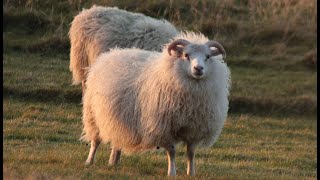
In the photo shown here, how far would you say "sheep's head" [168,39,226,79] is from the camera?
29.9 ft

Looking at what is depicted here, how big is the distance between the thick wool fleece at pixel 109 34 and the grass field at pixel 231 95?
1.21 metres

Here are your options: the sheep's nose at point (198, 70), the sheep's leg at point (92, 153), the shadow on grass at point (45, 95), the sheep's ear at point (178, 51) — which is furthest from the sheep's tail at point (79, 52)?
the sheep's nose at point (198, 70)

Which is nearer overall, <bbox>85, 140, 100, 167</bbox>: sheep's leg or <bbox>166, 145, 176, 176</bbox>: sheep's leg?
<bbox>166, 145, 176, 176</bbox>: sheep's leg

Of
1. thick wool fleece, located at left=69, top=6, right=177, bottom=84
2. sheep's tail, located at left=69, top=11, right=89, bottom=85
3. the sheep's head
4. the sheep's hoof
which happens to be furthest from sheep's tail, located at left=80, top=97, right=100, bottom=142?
sheep's tail, located at left=69, top=11, right=89, bottom=85

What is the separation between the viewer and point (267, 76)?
18.4m

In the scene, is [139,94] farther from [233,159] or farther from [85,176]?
[233,159]

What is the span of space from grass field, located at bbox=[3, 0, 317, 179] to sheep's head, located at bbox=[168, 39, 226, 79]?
119cm

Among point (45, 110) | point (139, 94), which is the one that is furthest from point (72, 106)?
point (139, 94)

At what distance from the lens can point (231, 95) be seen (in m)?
16.8

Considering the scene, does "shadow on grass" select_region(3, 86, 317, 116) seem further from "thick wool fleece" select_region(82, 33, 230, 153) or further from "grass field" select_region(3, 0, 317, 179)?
"thick wool fleece" select_region(82, 33, 230, 153)

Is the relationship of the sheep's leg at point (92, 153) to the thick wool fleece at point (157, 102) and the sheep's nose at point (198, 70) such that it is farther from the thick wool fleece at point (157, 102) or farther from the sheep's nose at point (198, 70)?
the sheep's nose at point (198, 70)

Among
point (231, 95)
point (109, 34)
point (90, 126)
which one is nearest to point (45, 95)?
point (109, 34)

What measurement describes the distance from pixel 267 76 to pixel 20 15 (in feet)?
20.8

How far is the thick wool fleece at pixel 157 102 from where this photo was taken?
930cm
